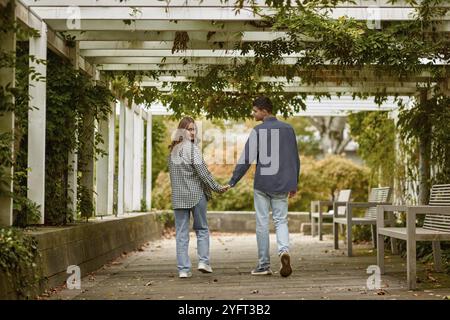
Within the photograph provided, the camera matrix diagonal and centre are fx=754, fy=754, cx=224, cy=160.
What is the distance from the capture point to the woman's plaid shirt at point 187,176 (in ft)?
25.0

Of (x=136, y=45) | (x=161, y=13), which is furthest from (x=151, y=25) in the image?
(x=136, y=45)

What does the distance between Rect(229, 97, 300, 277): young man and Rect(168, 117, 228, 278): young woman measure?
333 millimetres

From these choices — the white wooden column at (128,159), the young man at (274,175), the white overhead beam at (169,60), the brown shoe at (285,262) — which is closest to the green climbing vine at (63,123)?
the white overhead beam at (169,60)

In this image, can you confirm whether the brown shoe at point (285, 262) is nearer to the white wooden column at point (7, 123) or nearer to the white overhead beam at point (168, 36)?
the white overhead beam at point (168, 36)

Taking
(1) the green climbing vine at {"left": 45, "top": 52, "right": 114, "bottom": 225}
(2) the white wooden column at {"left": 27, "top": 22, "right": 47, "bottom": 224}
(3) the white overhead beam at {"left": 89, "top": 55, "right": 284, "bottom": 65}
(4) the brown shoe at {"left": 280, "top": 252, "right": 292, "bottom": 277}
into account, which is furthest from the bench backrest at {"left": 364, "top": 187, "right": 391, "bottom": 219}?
(2) the white wooden column at {"left": 27, "top": 22, "right": 47, "bottom": 224}

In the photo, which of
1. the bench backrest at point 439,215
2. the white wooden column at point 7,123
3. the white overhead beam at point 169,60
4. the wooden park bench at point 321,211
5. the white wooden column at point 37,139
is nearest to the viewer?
the white wooden column at point 7,123

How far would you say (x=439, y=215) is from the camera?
25.5ft

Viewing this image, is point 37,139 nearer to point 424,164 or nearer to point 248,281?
point 248,281

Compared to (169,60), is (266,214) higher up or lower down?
lower down

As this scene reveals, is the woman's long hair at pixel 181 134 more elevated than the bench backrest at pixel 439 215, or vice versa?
the woman's long hair at pixel 181 134

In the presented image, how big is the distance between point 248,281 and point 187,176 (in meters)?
1.23

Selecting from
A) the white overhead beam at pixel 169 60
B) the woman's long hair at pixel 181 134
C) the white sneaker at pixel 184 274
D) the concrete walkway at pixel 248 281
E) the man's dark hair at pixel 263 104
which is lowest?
the concrete walkway at pixel 248 281
